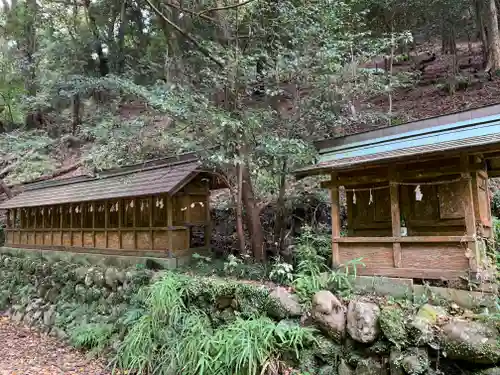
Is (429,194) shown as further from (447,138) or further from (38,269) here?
(38,269)

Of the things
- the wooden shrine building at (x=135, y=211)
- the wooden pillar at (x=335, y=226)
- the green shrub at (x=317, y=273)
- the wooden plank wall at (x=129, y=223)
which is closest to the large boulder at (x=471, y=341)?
the green shrub at (x=317, y=273)

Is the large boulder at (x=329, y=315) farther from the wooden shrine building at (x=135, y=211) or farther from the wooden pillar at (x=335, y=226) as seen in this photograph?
the wooden shrine building at (x=135, y=211)

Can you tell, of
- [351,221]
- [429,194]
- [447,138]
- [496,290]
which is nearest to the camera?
[496,290]

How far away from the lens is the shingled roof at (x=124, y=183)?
30.3 feet

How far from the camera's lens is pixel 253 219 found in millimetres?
8602

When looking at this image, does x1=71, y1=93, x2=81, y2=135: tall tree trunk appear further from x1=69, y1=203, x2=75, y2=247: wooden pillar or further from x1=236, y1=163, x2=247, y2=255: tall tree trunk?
x1=236, y1=163, x2=247, y2=255: tall tree trunk

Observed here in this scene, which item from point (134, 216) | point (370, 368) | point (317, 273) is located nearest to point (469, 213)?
point (317, 273)

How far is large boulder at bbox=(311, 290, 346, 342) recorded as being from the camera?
543 cm

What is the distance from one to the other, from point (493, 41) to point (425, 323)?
52.9ft

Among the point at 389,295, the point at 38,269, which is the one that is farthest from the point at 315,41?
the point at 38,269

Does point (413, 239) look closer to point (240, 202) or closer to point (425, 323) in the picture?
point (425, 323)

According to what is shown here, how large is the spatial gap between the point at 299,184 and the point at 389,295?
19.3 ft

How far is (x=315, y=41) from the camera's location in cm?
830

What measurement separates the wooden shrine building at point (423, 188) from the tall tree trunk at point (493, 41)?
12.0 m
